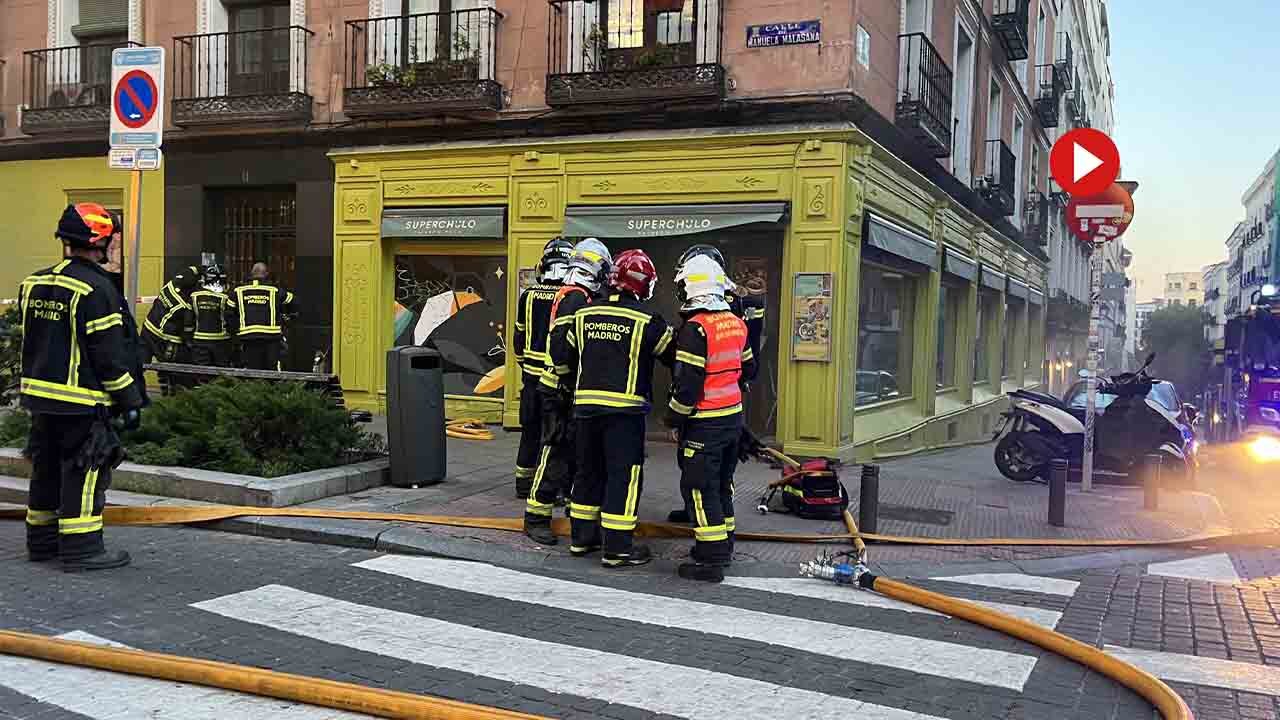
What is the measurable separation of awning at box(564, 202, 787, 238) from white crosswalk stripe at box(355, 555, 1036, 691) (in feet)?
20.3

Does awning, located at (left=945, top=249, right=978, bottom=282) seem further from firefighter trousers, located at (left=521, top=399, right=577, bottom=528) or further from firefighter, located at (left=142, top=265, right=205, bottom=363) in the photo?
firefighter, located at (left=142, top=265, right=205, bottom=363)

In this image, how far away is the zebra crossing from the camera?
13.3 ft

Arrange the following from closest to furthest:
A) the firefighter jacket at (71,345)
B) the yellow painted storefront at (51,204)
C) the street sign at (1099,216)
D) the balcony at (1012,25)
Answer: the firefighter jacket at (71,345), the street sign at (1099,216), the yellow painted storefront at (51,204), the balcony at (1012,25)

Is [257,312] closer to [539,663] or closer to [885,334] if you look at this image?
[885,334]

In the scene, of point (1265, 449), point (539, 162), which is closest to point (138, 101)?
point (539, 162)

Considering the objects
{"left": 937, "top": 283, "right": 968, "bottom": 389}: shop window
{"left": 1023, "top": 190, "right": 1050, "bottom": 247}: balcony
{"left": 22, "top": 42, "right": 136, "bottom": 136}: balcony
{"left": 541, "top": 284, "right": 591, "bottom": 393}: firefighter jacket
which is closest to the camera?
{"left": 541, "top": 284, "right": 591, "bottom": 393}: firefighter jacket

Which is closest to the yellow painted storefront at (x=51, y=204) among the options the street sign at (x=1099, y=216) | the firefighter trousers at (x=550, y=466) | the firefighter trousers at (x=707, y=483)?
the firefighter trousers at (x=550, y=466)

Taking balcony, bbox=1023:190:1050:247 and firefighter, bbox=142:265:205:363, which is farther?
balcony, bbox=1023:190:1050:247

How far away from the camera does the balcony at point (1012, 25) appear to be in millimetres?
20312

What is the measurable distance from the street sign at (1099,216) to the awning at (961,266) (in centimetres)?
632

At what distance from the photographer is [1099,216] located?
10.3m

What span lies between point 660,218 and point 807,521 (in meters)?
5.19
